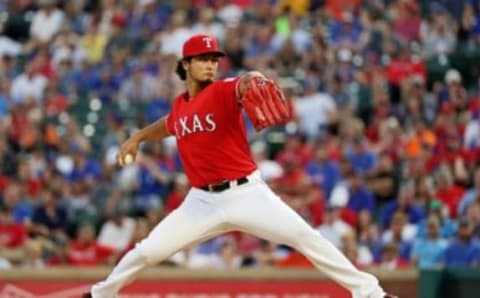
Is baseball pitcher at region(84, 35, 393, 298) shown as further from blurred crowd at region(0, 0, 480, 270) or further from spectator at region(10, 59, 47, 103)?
spectator at region(10, 59, 47, 103)

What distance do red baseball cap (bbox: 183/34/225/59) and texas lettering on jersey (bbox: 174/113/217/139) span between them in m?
0.40

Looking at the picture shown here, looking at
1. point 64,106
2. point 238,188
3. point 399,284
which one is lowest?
point 399,284

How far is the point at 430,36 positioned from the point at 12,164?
5334 millimetres

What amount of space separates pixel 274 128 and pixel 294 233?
27.5 ft

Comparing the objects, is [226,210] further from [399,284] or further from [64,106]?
[64,106]

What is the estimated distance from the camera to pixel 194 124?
10383 mm

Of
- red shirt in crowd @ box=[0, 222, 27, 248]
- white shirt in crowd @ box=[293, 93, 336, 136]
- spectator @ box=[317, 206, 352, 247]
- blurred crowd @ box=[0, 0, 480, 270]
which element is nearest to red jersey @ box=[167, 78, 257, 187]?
blurred crowd @ box=[0, 0, 480, 270]

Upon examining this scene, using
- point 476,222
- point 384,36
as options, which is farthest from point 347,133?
point 476,222

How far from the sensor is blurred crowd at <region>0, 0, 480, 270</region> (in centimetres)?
1577

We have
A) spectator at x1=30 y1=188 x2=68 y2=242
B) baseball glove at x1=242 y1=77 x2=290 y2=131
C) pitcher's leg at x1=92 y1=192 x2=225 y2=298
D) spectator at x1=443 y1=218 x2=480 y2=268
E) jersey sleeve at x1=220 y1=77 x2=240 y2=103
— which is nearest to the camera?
baseball glove at x1=242 y1=77 x2=290 y2=131

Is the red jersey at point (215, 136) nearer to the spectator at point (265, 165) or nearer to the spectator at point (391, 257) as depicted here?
the spectator at point (391, 257)

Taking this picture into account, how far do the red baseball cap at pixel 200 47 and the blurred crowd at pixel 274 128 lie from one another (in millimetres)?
4527

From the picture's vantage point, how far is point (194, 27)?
68.8 ft

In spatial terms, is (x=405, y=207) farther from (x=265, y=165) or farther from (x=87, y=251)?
(x=87, y=251)
